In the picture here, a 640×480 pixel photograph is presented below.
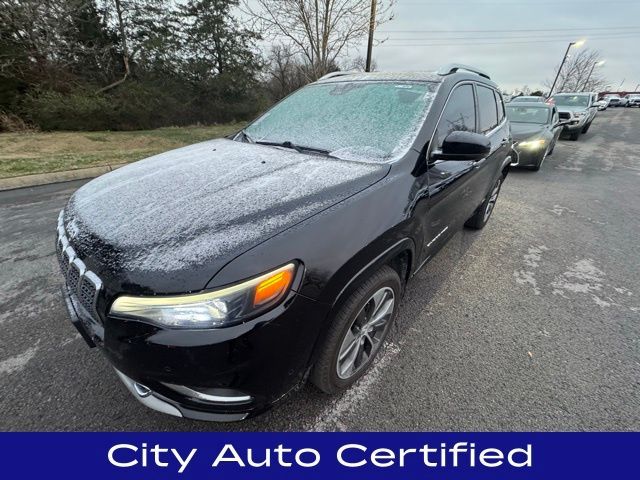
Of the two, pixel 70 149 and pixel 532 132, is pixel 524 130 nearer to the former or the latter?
pixel 532 132

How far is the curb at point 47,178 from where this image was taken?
588 cm

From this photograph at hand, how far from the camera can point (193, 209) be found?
154cm

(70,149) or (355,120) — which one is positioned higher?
(355,120)

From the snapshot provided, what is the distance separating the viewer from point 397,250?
6.01 feet

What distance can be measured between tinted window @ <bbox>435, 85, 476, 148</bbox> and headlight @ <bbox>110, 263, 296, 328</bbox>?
5.31 feet

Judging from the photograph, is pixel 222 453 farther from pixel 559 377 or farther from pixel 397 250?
pixel 559 377

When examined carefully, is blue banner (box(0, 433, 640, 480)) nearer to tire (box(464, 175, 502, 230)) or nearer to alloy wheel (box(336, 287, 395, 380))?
alloy wheel (box(336, 287, 395, 380))

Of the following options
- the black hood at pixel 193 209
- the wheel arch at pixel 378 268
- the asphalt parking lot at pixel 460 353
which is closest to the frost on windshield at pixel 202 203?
the black hood at pixel 193 209

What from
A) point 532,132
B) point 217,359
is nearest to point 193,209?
point 217,359

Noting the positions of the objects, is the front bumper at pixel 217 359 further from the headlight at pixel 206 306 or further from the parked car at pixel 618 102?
the parked car at pixel 618 102

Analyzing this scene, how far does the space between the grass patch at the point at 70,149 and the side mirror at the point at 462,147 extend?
790 cm

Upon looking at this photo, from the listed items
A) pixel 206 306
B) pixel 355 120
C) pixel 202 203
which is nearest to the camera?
pixel 206 306

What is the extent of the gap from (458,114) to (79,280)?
270cm

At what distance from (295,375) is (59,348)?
1.82 meters
